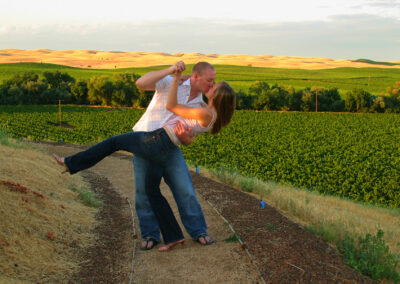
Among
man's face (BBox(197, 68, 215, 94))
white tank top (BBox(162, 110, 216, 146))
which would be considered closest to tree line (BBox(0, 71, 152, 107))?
white tank top (BBox(162, 110, 216, 146))

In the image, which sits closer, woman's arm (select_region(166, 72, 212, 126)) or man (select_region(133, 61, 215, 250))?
woman's arm (select_region(166, 72, 212, 126))

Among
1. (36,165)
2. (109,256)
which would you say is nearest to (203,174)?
(36,165)

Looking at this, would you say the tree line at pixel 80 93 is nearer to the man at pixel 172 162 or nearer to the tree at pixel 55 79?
the tree at pixel 55 79

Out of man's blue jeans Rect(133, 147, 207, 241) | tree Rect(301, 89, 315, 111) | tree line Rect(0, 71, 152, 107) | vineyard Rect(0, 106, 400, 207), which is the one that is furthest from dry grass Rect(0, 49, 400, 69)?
man's blue jeans Rect(133, 147, 207, 241)

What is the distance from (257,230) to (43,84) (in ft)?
213

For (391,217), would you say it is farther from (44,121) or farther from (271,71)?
(271,71)

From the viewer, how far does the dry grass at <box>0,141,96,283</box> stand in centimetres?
573

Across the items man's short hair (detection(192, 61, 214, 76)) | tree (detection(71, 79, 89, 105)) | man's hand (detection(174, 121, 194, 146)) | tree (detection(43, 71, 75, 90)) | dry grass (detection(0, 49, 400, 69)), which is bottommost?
tree (detection(71, 79, 89, 105))

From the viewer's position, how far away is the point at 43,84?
218 ft

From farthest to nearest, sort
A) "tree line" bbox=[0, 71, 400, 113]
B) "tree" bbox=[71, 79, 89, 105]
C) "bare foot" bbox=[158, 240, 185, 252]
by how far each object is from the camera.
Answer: "tree" bbox=[71, 79, 89, 105]
"tree line" bbox=[0, 71, 400, 113]
"bare foot" bbox=[158, 240, 185, 252]

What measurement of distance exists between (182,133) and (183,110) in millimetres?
362

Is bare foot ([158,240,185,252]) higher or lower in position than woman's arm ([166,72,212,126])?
lower

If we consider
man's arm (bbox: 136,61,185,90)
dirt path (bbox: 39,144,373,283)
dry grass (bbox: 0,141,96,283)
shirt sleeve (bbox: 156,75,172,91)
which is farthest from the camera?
dry grass (bbox: 0,141,96,283)

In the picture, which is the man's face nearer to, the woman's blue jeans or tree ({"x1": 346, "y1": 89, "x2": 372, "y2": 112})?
the woman's blue jeans
